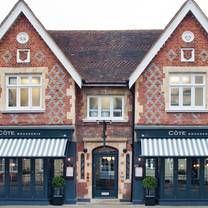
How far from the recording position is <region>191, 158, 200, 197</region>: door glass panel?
2398cm

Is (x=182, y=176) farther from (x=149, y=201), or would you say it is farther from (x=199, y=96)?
(x=199, y=96)

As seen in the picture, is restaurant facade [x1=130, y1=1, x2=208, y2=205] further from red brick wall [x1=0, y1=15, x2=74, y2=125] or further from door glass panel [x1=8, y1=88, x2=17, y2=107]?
door glass panel [x1=8, y1=88, x2=17, y2=107]

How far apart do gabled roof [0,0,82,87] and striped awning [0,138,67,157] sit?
3.14m

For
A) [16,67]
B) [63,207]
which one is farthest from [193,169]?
[16,67]

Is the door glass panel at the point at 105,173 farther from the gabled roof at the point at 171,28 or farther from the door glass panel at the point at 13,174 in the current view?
the gabled roof at the point at 171,28

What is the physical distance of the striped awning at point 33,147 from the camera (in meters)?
23.3

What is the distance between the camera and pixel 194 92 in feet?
79.8

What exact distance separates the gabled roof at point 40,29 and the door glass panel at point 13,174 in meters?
5.10

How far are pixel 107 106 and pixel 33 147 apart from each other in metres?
4.33

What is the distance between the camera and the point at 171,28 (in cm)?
2377

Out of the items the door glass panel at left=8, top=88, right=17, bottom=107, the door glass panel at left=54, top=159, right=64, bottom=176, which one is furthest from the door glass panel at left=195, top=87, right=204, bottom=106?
the door glass panel at left=8, top=88, right=17, bottom=107

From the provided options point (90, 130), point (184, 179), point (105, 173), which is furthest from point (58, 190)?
point (184, 179)

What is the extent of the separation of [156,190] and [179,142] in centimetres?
262

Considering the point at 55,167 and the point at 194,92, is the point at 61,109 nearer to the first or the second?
the point at 55,167
